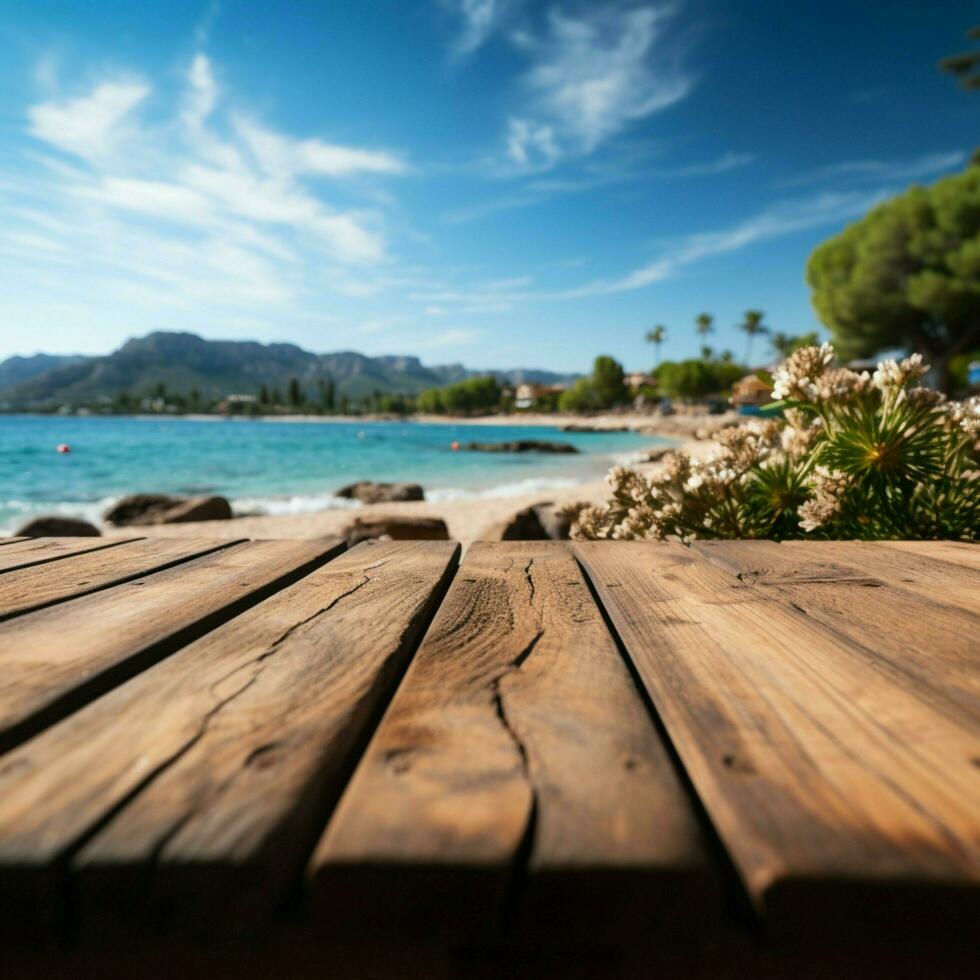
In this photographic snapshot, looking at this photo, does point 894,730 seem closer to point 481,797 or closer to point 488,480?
point 481,797

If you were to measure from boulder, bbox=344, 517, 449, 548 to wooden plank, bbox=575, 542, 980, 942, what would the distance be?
7043mm

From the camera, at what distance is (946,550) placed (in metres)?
1.83

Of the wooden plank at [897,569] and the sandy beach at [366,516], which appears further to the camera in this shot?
the sandy beach at [366,516]

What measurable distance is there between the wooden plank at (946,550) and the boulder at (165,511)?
12.5 metres

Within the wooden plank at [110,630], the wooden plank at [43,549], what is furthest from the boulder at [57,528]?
the wooden plank at [110,630]

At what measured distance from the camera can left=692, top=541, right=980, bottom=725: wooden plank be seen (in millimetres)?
829

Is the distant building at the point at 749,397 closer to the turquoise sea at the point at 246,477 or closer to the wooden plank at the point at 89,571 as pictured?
the wooden plank at the point at 89,571

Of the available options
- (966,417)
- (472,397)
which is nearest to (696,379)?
(472,397)

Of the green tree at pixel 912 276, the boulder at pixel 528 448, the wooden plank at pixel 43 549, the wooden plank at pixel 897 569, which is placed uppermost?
the green tree at pixel 912 276

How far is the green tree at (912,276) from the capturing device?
2525 cm

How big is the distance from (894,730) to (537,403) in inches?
4423

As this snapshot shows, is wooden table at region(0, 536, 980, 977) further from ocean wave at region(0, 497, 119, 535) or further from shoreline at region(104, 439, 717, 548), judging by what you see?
ocean wave at region(0, 497, 119, 535)

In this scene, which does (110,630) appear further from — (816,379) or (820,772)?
(816,379)

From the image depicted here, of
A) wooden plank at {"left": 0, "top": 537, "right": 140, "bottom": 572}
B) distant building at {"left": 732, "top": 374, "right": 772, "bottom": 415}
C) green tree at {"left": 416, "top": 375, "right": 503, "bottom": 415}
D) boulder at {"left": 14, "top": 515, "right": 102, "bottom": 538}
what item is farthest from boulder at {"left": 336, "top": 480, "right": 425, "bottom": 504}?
green tree at {"left": 416, "top": 375, "right": 503, "bottom": 415}
